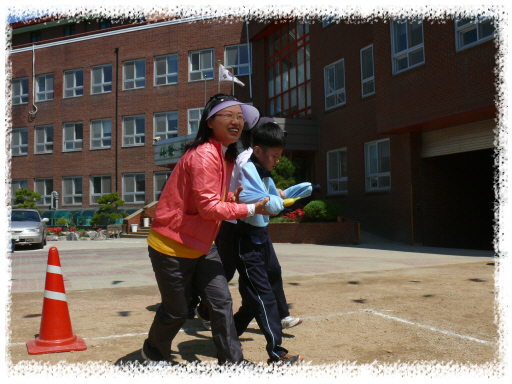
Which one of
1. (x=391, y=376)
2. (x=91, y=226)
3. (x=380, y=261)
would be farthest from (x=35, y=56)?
(x=391, y=376)

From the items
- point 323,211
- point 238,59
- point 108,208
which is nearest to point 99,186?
point 108,208

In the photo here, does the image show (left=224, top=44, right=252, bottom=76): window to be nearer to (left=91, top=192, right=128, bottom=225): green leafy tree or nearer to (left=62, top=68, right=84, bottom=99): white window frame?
(left=91, top=192, right=128, bottom=225): green leafy tree

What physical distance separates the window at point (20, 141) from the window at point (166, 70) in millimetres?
11504

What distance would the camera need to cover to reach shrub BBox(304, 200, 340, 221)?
56.7 ft

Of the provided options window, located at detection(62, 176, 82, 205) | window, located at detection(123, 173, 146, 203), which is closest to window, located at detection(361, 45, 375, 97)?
window, located at detection(123, 173, 146, 203)

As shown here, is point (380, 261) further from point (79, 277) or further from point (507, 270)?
point (79, 277)

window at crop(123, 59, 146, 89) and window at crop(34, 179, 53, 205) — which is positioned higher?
window at crop(123, 59, 146, 89)

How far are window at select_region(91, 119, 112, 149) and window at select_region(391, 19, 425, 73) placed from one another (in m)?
22.1

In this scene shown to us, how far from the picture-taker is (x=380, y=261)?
35.1 ft

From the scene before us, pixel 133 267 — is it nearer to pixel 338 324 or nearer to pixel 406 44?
pixel 338 324

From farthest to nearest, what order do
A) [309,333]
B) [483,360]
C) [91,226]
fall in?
[91,226]
[309,333]
[483,360]

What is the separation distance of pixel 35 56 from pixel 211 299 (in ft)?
121

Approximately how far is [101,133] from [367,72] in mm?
20385

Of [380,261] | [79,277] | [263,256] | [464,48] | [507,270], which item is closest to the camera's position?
[263,256]
